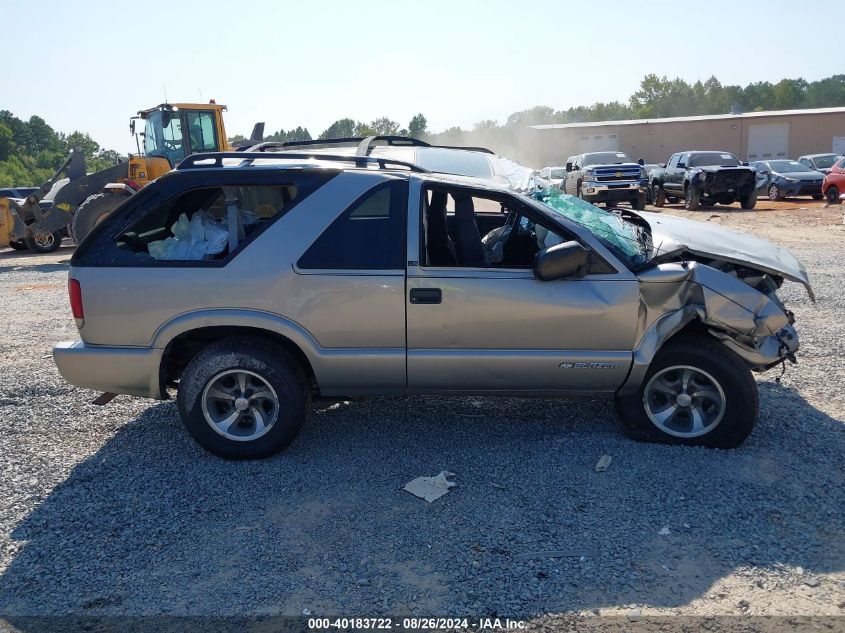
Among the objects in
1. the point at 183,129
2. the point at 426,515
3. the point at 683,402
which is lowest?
the point at 426,515

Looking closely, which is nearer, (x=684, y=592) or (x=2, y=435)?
(x=684, y=592)

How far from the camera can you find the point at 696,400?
14.7 ft

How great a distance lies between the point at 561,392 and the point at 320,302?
1.62 m

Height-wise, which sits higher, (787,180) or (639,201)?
(787,180)

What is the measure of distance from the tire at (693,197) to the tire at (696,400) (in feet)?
64.1

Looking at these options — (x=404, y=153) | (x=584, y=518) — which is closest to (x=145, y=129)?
(x=404, y=153)

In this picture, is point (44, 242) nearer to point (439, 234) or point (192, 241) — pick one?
point (192, 241)

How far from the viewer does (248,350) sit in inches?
173

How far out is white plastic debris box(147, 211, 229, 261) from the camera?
4.61 metres

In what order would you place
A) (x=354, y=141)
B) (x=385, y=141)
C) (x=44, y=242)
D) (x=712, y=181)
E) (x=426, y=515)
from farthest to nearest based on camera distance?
(x=712, y=181) < (x=44, y=242) < (x=385, y=141) < (x=354, y=141) < (x=426, y=515)

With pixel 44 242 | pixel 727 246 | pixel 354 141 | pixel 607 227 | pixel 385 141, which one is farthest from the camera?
pixel 44 242

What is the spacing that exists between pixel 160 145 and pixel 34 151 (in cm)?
8089

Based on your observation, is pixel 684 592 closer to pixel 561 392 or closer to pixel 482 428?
pixel 561 392

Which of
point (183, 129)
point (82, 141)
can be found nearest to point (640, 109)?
point (82, 141)
